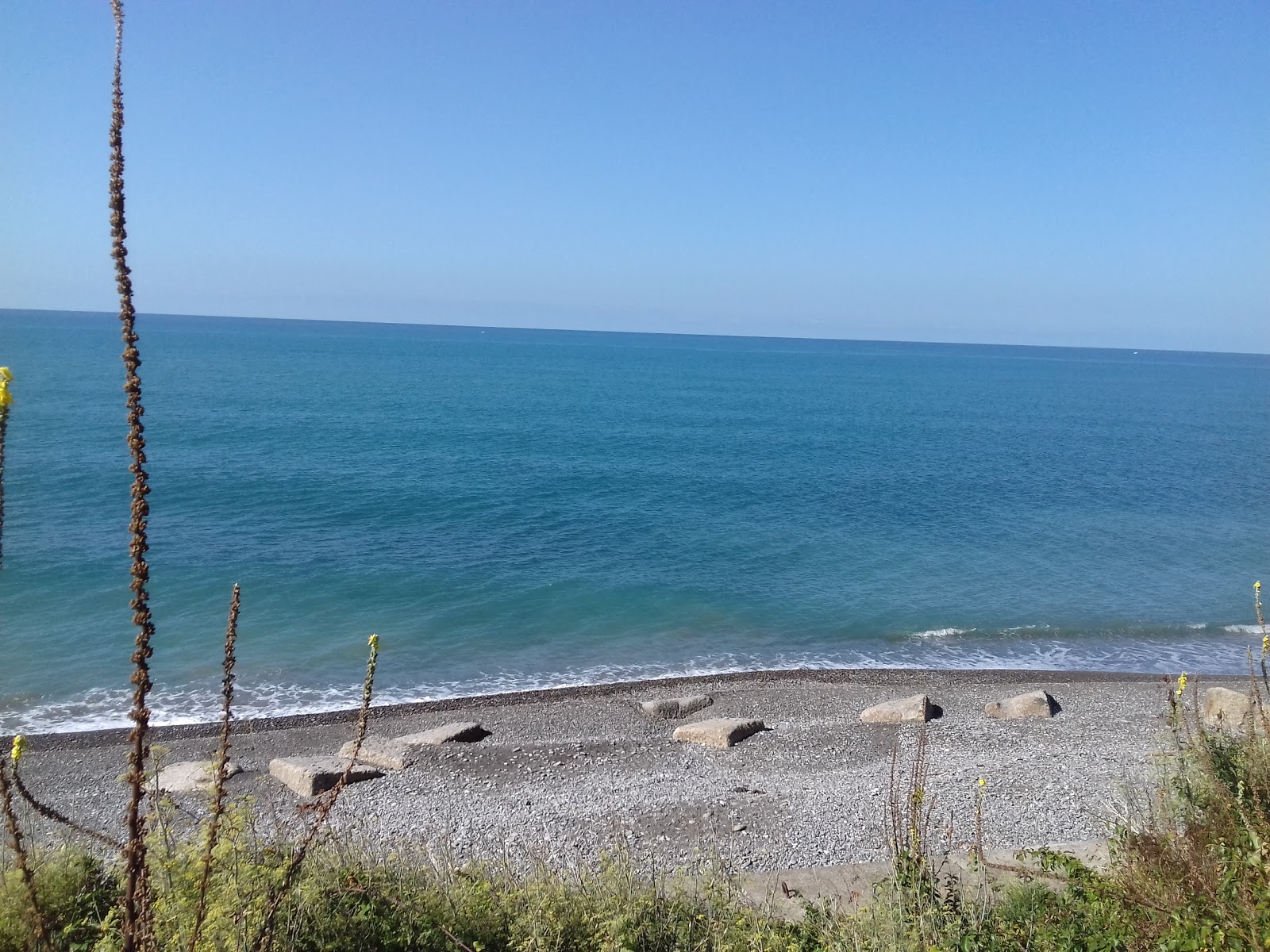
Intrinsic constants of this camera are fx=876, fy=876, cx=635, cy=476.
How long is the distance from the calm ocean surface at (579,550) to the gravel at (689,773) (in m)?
2.08

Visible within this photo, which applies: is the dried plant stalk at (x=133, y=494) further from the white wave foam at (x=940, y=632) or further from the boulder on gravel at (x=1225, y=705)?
the white wave foam at (x=940, y=632)

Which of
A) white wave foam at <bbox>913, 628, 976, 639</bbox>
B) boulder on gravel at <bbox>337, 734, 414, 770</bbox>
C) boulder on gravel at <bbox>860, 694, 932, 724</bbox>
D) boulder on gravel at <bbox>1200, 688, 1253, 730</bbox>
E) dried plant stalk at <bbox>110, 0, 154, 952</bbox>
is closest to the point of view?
dried plant stalk at <bbox>110, 0, 154, 952</bbox>

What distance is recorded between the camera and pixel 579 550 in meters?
28.9

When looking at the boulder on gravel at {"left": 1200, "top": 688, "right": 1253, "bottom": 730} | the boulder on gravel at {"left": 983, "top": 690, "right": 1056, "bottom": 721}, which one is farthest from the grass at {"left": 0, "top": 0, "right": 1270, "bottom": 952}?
the boulder on gravel at {"left": 983, "top": 690, "right": 1056, "bottom": 721}

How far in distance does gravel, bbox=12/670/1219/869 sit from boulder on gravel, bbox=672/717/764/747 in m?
0.25

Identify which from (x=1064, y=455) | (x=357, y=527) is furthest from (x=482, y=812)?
(x=1064, y=455)

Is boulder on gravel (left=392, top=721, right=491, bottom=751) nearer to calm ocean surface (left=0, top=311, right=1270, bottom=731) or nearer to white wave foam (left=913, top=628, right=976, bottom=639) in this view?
calm ocean surface (left=0, top=311, right=1270, bottom=731)

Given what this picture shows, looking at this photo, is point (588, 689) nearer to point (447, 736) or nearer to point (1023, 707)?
point (447, 736)

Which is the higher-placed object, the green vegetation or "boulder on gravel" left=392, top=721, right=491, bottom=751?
the green vegetation

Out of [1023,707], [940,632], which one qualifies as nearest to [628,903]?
[1023,707]

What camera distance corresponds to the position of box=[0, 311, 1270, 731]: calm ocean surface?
2062 cm

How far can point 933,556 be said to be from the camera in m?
29.7

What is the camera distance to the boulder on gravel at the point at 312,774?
12562 mm

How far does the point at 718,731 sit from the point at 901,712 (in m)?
3.89
